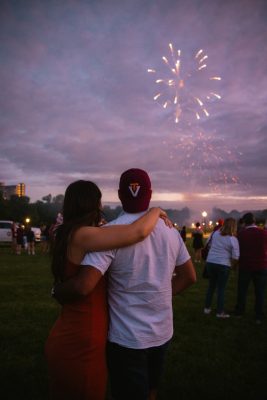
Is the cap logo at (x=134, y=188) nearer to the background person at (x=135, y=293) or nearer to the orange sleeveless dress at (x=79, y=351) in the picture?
the background person at (x=135, y=293)

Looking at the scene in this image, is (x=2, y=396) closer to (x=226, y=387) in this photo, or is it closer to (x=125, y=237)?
(x=226, y=387)

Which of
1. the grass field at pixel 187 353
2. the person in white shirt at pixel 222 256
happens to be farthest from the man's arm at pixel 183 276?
the person in white shirt at pixel 222 256

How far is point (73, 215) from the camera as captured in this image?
2645 millimetres

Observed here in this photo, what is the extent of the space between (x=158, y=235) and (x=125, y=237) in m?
0.30

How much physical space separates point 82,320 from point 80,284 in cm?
27

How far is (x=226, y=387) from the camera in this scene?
485 centimetres

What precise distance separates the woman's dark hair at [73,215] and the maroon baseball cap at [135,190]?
215 mm

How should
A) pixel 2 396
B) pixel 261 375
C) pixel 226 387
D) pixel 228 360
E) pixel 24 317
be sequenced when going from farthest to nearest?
pixel 24 317 → pixel 228 360 → pixel 261 375 → pixel 226 387 → pixel 2 396

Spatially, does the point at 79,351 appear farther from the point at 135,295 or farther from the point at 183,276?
the point at 183,276

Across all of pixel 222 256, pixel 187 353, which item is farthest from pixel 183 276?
pixel 222 256

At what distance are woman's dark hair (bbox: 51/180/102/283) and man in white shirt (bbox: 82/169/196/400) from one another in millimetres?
187

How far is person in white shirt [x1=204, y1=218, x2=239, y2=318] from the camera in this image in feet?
26.6

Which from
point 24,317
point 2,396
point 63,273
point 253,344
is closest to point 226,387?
point 253,344

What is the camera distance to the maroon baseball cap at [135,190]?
2.59 meters
